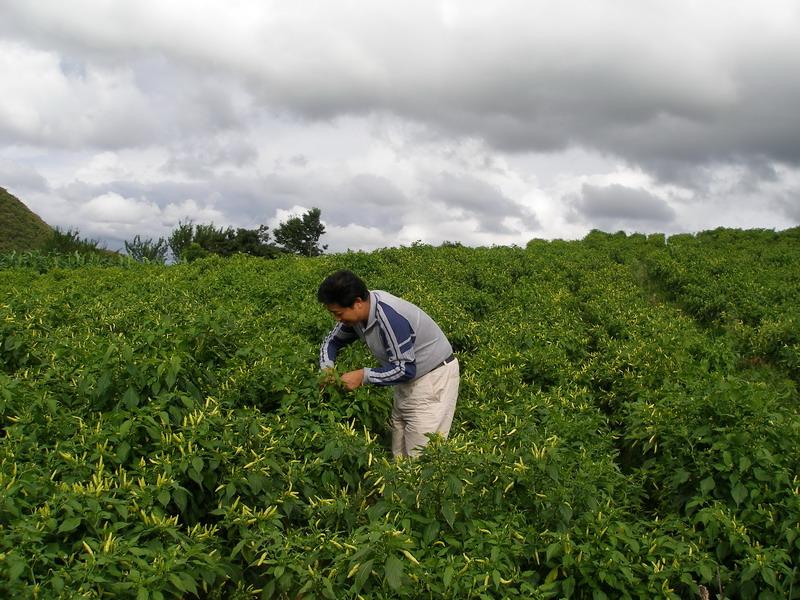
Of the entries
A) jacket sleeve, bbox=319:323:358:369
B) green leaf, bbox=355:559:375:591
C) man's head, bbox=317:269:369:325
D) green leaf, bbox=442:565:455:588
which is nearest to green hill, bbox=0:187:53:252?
jacket sleeve, bbox=319:323:358:369

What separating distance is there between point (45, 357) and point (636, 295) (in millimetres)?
10757

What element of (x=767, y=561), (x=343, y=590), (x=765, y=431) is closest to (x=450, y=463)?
(x=343, y=590)

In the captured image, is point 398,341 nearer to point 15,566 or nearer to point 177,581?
point 177,581

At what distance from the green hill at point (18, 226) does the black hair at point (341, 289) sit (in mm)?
54553

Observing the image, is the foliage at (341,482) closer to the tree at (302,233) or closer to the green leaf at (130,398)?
the green leaf at (130,398)

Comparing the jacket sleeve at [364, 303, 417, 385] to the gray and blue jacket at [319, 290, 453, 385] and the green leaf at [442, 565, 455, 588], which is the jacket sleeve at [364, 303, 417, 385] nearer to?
the gray and blue jacket at [319, 290, 453, 385]

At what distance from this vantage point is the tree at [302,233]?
5706cm

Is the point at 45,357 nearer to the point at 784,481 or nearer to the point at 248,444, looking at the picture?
the point at 248,444

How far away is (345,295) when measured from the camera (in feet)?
14.1

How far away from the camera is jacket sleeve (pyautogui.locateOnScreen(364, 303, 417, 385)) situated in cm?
448

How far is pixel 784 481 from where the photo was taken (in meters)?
3.98

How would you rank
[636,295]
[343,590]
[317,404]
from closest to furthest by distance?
[343,590]
[317,404]
[636,295]

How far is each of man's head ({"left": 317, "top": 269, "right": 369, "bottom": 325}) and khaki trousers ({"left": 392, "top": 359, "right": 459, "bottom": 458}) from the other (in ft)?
2.50

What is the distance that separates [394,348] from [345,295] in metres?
0.55
